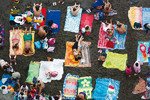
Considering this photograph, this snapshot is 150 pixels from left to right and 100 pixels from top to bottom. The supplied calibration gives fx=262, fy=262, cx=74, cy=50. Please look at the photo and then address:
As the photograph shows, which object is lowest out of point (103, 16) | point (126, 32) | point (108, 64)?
point (108, 64)

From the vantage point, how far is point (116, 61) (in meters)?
13.2

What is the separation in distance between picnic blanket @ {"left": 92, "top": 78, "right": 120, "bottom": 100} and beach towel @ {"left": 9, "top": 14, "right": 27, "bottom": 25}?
4965mm

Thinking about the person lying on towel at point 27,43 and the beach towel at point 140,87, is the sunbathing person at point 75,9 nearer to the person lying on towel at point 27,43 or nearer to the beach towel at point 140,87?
the person lying on towel at point 27,43

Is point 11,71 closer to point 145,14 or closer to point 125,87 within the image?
point 125,87

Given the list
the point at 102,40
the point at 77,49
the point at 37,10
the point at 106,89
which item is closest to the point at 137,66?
the point at 106,89

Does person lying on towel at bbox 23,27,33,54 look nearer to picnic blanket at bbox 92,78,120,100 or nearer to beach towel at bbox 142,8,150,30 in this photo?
picnic blanket at bbox 92,78,120,100

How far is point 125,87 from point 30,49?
510 cm

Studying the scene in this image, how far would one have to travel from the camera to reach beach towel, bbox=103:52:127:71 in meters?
13.1

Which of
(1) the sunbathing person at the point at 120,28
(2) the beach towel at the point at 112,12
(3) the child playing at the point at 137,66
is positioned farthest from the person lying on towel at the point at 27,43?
(3) the child playing at the point at 137,66

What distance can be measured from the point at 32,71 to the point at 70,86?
80.4 inches

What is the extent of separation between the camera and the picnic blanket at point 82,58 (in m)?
13.2

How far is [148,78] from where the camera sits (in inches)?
510

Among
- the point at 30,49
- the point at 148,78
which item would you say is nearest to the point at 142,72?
the point at 148,78

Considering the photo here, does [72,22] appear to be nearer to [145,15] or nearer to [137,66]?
[145,15]
